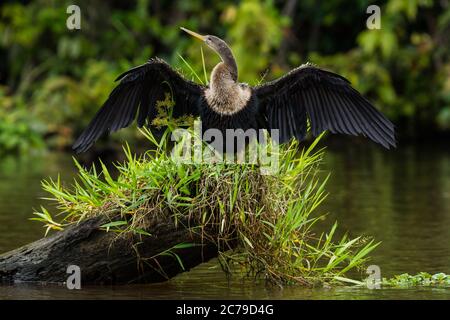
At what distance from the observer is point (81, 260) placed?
6.43 m

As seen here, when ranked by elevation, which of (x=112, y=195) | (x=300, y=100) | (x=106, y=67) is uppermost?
(x=106, y=67)

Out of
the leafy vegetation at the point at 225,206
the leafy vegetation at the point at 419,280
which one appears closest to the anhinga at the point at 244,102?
the leafy vegetation at the point at 225,206

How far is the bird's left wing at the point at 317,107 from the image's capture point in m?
6.93

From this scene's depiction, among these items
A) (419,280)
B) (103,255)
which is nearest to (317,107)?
(419,280)

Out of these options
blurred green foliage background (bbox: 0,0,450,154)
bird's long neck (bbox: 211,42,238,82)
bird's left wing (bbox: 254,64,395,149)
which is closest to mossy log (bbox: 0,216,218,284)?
bird's left wing (bbox: 254,64,395,149)

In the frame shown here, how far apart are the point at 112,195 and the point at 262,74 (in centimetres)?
150

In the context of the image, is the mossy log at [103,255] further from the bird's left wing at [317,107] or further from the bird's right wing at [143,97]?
the bird's left wing at [317,107]

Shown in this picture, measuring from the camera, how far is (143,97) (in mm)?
7090

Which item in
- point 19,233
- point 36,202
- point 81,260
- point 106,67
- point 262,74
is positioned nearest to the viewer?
point 81,260

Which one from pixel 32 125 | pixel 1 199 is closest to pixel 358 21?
pixel 32 125

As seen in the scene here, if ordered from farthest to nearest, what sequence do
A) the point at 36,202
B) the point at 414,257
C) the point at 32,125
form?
the point at 32,125 < the point at 36,202 < the point at 414,257

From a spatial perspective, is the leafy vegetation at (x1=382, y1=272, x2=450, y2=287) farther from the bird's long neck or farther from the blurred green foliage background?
the blurred green foliage background

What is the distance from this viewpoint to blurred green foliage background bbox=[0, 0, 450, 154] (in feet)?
66.7

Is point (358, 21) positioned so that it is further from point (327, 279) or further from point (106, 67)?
point (327, 279)
